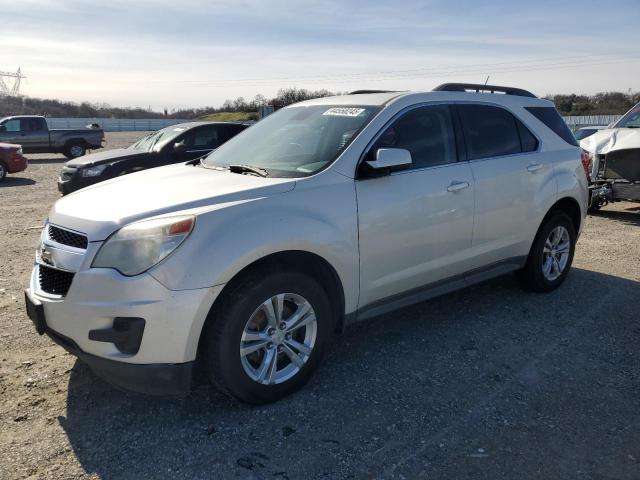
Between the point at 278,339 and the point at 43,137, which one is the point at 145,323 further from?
the point at 43,137

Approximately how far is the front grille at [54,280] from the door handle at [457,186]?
2.70 m

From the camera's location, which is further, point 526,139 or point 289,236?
point 526,139

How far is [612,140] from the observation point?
9.80m

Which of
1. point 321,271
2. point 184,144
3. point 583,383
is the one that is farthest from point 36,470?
point 184,144

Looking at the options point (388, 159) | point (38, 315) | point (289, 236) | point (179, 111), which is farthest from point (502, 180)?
point (179, 111)

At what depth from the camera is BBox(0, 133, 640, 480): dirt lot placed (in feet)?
9.31

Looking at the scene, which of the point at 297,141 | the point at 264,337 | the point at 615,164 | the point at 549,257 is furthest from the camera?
the point at 615,164

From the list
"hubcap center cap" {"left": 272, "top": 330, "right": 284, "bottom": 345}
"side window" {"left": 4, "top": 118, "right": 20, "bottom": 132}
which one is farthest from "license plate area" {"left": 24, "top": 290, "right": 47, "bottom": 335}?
"side window" {"left": 4, "top": 118, "right": 20, "bottom": 132}

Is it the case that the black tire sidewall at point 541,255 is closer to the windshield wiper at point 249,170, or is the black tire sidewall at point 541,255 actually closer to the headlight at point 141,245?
the windshield wiper at point 249,170

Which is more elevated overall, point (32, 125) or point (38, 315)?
point (32, 125)

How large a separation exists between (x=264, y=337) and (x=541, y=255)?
3171mm

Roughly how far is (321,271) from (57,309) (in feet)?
5.11

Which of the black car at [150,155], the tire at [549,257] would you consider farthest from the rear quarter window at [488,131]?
the black car at [150,155]

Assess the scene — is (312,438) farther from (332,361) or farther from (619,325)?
(619,325)
